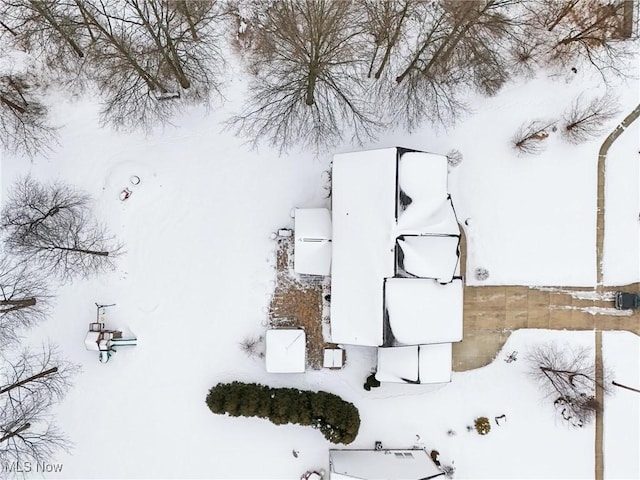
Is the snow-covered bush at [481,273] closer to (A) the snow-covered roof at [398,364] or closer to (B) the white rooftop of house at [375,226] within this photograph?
(B) the white rooftop of house at [375,226]

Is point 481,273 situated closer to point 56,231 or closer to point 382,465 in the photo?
point 382,465

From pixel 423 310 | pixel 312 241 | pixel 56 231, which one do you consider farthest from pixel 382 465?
pixel 56 231

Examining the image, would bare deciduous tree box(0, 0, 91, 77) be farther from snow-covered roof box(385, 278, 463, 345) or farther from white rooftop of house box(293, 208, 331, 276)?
snow-covered roof box(385, 278, 463, 345)

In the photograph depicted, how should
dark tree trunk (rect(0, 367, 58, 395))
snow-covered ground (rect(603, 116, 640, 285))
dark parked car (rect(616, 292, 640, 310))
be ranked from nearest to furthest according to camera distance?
dark tree trunk (rect(0, 367, 58, 395)), dark parked car (rect(616, 292, 640, 310)), snow-covered ground (rect(603, 116, 640, 285))

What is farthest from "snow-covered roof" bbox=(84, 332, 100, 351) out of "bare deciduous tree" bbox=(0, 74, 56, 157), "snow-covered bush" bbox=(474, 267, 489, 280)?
"snow-covered bush" bbox=(474, 267, 489, 280)

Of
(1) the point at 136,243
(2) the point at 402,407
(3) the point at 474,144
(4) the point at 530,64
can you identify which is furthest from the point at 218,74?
(2) the point at 402,407
